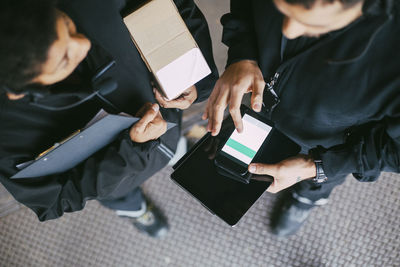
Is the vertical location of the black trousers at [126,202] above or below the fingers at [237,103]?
below

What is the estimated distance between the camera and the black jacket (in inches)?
21.4

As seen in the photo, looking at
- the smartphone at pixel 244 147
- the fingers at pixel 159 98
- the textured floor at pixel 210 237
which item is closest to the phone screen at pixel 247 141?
the smartphone at pixel 244 147

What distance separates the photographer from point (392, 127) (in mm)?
604

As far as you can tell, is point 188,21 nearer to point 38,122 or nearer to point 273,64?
point 273,64

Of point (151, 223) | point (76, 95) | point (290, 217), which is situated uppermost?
point (76, 95)

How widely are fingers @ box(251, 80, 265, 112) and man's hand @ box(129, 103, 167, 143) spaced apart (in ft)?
0.89

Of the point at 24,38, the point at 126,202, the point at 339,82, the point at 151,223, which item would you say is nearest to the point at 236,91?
the point at 339,82

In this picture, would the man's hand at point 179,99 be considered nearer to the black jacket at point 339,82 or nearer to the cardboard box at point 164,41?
the cardboard box at point 164,41

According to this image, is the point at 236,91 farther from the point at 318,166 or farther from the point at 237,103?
the point at 318,166

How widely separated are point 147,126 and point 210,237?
0.76 meters

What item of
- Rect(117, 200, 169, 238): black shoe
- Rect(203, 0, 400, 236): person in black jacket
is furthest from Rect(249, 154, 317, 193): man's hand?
Rect(117, 200, 169, 238): black shoe

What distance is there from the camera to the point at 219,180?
80 centimetres

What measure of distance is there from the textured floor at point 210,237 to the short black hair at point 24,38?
0.94m

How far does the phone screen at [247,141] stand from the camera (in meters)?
0.77
